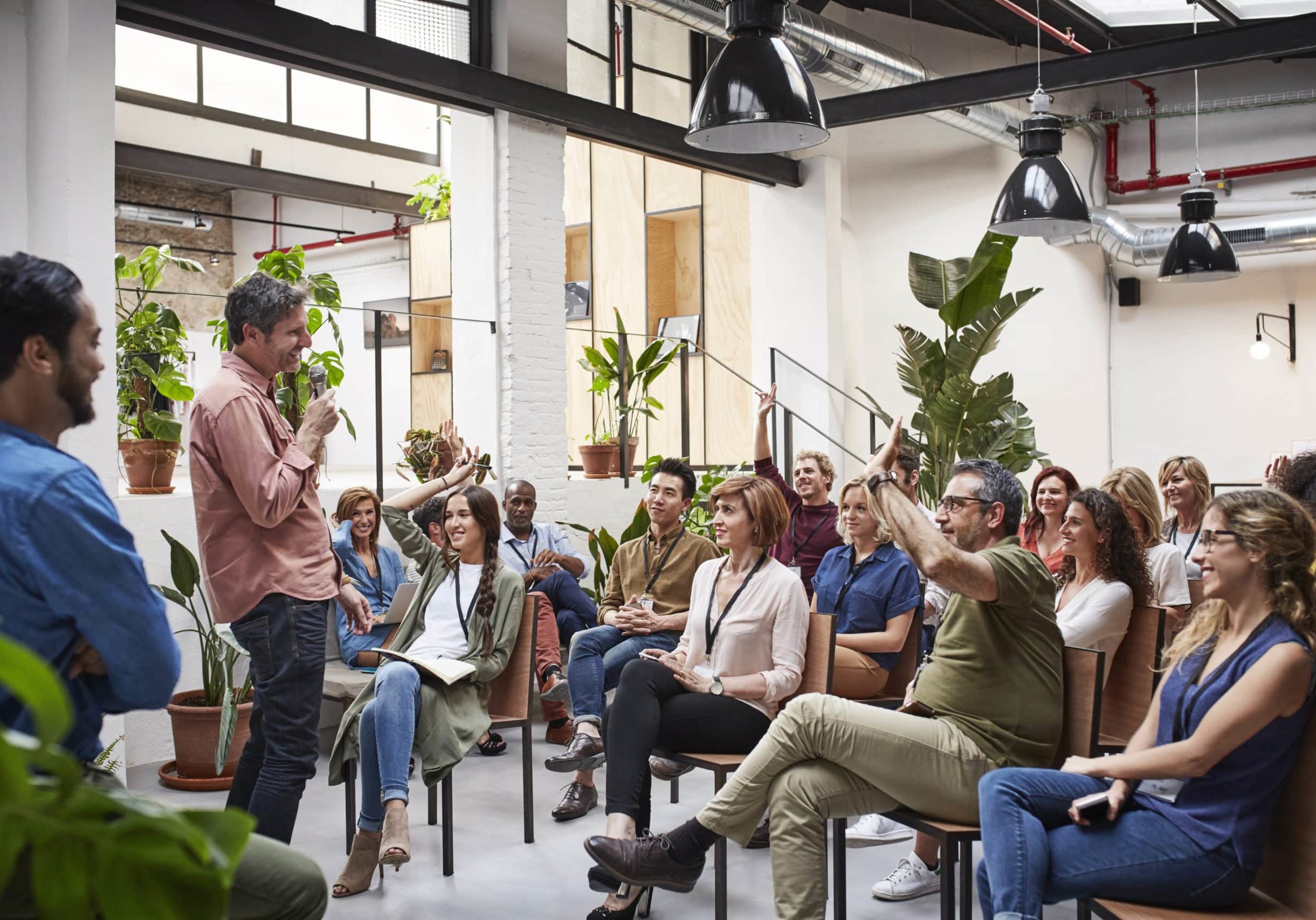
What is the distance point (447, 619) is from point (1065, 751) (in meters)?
2.09

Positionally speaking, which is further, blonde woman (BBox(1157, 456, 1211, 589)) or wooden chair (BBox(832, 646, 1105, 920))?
blonde woman (BBox(1157, 456, 1211, 589))

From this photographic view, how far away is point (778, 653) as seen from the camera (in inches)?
127

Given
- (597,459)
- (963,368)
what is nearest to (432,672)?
(597,459)

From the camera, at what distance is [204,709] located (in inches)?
173

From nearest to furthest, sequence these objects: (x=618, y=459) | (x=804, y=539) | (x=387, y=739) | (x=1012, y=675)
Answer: (x=1012, y=675) < (x=387, y=739) < (x=804, y=539) < (x=618, y=459)

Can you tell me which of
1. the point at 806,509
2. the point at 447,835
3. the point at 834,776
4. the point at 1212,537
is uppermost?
the point at 1212,537

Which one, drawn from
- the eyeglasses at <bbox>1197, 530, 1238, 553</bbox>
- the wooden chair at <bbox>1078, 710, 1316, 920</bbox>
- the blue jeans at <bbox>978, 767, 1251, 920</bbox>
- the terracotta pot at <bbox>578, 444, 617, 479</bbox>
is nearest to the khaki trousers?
the blue jeans at <bbox>978, 767, 1251, 920</bbox>

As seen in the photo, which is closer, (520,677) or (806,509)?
(520,677)

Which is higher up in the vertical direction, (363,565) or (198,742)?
Answer: (363,565)

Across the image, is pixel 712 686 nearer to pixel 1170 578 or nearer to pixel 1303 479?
pixel 1170 578

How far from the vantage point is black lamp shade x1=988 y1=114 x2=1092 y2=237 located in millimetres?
4758

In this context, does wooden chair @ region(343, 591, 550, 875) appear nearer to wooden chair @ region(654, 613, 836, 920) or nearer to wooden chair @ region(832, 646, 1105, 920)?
wooden chair @ region(654, 613, 836, 920)

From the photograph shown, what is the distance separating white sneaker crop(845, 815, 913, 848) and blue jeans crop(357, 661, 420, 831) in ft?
4.63

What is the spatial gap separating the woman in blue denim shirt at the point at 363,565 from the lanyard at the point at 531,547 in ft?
1.96
